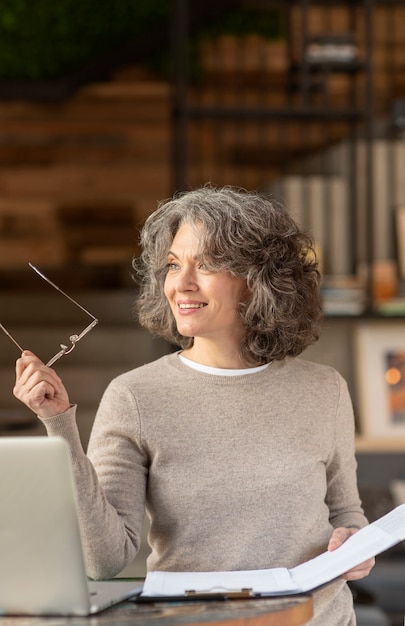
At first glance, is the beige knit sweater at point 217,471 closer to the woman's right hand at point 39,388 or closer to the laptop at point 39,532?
the woman's right hand at point 39,388

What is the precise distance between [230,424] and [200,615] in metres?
0.47

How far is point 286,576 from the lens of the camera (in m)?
1.58

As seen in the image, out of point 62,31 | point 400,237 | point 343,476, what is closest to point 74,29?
point 62,31

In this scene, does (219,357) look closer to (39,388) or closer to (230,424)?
(230,424)

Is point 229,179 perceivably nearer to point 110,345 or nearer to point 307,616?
point 110,345

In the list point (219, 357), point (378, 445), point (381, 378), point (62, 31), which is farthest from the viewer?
point (62, 31)

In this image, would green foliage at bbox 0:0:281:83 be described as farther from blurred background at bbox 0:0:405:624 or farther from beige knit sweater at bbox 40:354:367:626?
beige knit sweater at bbox 40:354:367:626

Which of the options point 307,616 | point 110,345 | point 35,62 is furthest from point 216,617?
point 35,62

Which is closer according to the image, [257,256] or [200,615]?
[200,615]

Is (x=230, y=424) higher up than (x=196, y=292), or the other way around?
(x=196, y=292)

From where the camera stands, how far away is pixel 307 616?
1.42 metres

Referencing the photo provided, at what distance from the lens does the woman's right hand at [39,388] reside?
151 cm

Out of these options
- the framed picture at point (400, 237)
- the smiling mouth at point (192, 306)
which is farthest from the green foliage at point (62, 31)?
the smiling mouth at point (192, 306)

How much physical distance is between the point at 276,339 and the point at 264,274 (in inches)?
4.8
